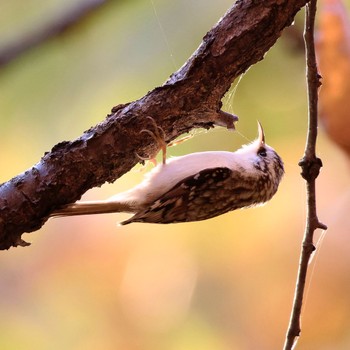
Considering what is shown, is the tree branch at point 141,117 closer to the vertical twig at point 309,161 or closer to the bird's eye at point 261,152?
the vertical twig at point 309,161

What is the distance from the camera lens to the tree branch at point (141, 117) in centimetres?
132

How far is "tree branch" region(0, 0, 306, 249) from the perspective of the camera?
132 cm

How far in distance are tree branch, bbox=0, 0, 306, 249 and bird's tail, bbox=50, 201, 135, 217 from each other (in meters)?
0.02

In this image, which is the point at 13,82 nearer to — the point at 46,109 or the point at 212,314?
the point at 46,109

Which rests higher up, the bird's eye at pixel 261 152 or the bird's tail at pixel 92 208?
the bird's eye at pixel 261 152

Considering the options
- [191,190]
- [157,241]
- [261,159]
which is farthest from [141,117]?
[157,241]

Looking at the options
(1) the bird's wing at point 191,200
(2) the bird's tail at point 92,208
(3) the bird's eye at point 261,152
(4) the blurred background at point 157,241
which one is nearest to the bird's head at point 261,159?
(3) the bird's eye at point 261,152

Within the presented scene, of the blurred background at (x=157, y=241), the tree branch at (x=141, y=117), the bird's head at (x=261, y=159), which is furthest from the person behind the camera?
the blurred background at (x=157, y=241)

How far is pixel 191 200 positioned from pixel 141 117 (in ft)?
1.35

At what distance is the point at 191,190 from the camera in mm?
1702

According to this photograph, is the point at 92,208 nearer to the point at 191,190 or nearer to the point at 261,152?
the point at 191,190

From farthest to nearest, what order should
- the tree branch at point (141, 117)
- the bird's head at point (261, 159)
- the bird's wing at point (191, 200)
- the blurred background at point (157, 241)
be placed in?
the blurred background at point (157, 241), the bird's head at point (261, 159), the bird's wing at point (191, 200), the tree branch at point (141, 117)

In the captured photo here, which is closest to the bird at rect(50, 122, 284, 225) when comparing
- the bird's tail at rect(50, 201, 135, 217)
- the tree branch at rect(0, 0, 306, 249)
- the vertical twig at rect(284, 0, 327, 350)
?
the bird's tail at rect(50, 201, 135, 217)

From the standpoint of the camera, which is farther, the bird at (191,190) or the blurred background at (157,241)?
the blurred background at (157,241)
